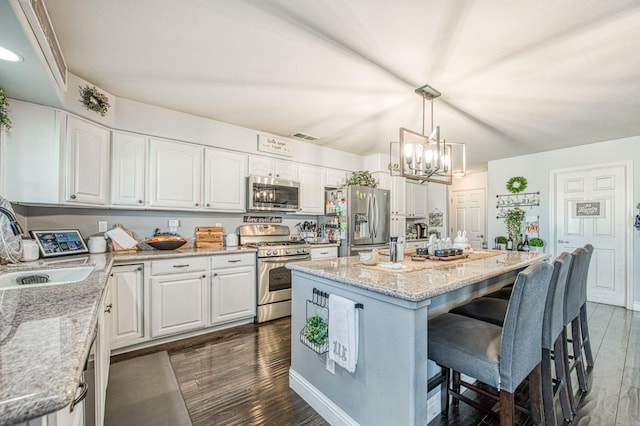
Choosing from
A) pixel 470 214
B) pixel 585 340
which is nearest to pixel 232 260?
pixel 585 340

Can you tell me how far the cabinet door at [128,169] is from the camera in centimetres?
282

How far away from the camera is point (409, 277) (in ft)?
5.24

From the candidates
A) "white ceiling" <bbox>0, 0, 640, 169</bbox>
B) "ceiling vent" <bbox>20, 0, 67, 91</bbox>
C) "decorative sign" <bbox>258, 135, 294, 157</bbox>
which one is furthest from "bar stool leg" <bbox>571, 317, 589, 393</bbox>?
"ceiling vent" <bbox>20, 0, 67, 91</bbox>

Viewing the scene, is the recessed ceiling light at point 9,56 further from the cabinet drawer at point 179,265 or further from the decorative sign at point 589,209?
the decorative sign at point 589,209

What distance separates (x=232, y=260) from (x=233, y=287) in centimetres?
31

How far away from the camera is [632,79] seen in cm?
236

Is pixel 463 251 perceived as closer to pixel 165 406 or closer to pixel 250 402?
pixel 250 402

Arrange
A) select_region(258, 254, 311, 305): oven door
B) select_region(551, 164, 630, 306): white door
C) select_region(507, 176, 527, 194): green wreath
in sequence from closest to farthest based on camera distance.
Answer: select_region(258, 254, 311, 305): oven door → select_region(551, 164, 630, 306): white door → select_region(507, 176, 527, 194): green wreath

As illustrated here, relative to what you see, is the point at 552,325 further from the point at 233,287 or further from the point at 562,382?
the point at 233,287

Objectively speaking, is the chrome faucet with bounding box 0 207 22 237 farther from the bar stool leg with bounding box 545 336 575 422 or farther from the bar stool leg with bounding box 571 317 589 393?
the bar stool leg with bounding box 571 317 589 393

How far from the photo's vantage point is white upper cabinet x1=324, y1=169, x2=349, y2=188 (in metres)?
4.59

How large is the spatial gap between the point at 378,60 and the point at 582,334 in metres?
2.90

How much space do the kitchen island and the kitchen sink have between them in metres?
1.39

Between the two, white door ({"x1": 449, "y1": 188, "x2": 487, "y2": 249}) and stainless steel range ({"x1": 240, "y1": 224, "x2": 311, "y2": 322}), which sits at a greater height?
white door ({"x1": 449, "y1": 188, "x2": 487, "y2": 249})
